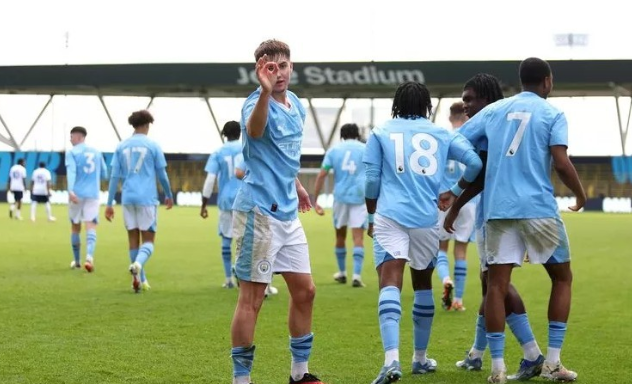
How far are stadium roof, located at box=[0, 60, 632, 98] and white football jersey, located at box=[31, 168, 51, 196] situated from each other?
712 inches

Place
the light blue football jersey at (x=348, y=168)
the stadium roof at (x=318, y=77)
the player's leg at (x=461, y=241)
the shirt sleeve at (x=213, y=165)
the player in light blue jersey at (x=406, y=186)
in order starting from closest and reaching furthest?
the player in light blue jersey at (x=406, y=186)
the player's leg at (x=461, y=241)
the shirt sleeve at (x=213, y=165)
the light blue football jersey at (x=348, y=168)
the stadium roof at (x=318, y=77)

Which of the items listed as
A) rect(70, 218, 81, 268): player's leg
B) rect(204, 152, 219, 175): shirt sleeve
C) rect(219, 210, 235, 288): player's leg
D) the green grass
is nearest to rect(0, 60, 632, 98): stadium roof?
the green grass

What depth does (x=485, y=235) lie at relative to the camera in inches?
245

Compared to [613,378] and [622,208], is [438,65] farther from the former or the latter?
[613,378]

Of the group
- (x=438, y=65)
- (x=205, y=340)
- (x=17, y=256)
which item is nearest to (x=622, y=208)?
(x=438, y=65)

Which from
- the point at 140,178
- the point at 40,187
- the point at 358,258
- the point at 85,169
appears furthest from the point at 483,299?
the point at 40,187

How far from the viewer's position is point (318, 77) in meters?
47.1

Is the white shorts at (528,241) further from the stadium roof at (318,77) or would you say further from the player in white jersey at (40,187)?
the stadium roof at (318,77)

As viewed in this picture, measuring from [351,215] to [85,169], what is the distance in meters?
4.21

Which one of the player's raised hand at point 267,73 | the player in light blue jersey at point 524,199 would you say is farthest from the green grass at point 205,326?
the player's raised hand at point 267,73

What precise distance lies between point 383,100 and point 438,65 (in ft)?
29.5

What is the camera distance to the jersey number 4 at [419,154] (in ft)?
20.2

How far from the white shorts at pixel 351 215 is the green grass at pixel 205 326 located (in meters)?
0.94

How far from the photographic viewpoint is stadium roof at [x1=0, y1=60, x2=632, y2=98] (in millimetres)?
45719
